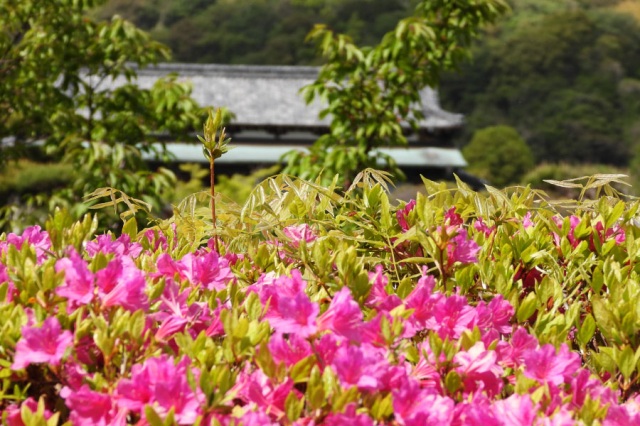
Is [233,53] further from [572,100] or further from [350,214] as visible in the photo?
[350,214]

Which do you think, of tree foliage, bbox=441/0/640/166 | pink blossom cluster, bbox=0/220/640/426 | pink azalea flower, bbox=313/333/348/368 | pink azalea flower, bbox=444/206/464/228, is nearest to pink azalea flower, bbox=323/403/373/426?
pink blossom cluster, bbox=0/220/640/426

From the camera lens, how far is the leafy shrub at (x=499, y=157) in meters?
35.7

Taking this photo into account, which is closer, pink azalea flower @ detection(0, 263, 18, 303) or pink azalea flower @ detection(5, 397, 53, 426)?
pink azalea flower @ detection(5, 397, 53, 426)

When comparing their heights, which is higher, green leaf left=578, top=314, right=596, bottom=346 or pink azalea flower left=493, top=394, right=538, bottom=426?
pink azalea flower left=493, top=394, right=538, bottom=426

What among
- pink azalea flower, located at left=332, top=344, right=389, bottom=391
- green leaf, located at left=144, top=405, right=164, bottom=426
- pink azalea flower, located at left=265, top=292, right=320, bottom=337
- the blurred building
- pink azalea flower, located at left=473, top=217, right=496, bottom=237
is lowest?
the blurred building

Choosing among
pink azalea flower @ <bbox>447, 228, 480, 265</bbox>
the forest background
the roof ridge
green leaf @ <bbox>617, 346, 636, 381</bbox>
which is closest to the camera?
green leaf @ <bbox>617, 346, 636, 381</bbox>

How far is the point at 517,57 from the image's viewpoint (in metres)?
51.9

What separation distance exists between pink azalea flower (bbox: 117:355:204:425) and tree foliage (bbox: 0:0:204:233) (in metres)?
4.70

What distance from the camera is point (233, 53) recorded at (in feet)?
180

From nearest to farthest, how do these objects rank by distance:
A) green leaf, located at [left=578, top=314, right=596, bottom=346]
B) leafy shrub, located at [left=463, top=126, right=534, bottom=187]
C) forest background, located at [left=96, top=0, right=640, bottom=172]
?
green leaf, located at [left=578, top=314, right=596, bottom=346], leafy shrub, located at [left=463, top=126, right=534, bottom=187], forest background, located at [left=96, top=0, right=640, bottom=172]

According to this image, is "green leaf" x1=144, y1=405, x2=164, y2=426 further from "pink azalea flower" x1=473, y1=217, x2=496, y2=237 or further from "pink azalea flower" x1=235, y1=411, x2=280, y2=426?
"pink azalea flower" x1=473, y1=217, x2=496, y2=237

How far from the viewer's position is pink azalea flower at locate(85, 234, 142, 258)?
1392 millimetres

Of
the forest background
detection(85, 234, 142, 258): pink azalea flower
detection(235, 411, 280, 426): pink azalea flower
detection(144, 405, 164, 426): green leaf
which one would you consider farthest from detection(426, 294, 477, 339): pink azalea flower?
the forest background

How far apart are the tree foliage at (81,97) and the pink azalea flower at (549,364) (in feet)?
15.5
